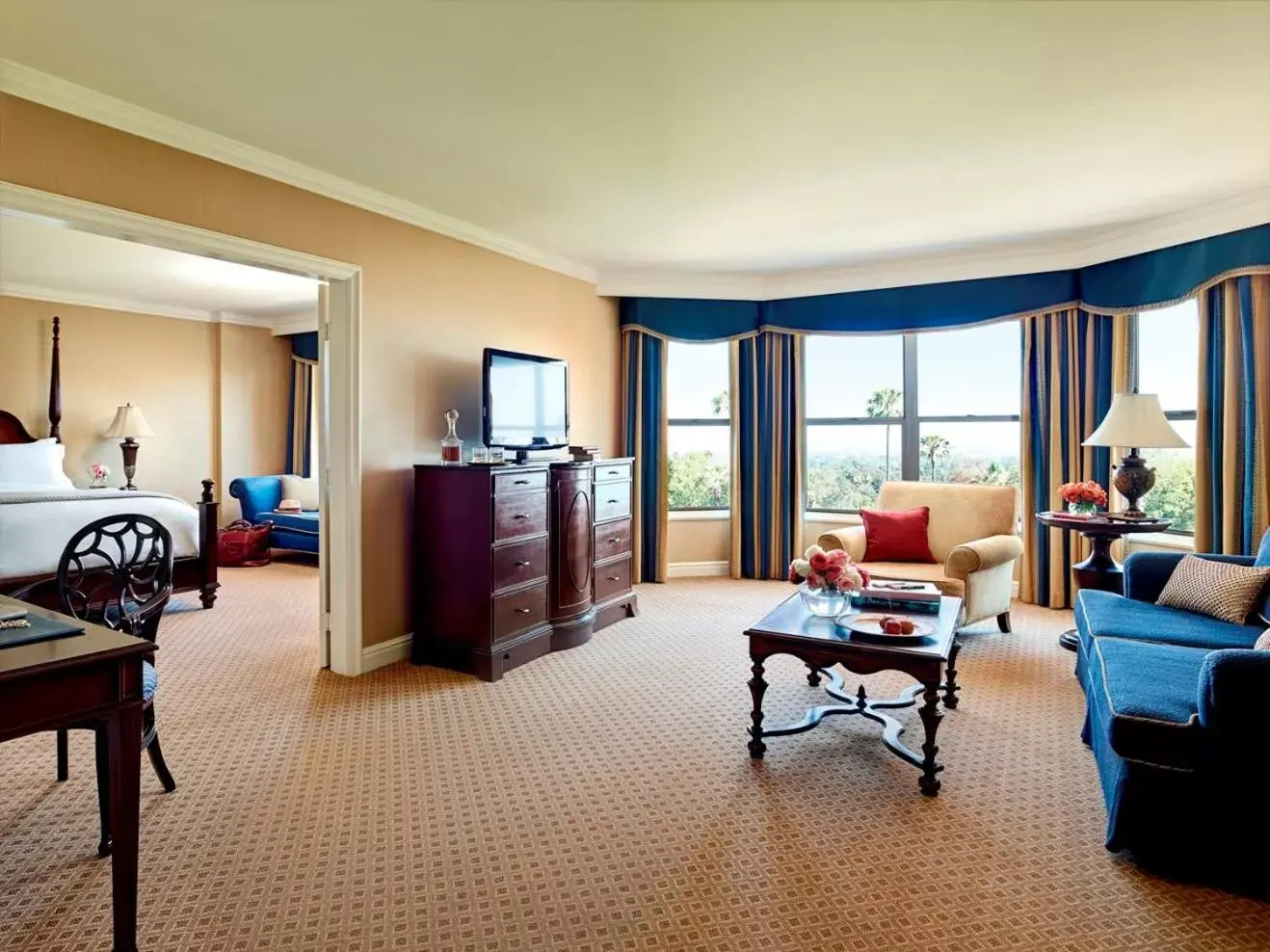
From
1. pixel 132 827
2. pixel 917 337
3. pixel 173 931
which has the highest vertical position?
pixel 917 337

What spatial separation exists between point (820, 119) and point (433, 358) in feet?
8.23

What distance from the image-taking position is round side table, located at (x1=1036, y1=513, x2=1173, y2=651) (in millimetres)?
4145

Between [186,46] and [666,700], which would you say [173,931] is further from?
[186,46]

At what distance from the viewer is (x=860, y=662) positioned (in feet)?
8.64

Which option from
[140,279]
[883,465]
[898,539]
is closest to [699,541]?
[883,465]

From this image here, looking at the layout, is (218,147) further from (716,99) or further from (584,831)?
(584,831)

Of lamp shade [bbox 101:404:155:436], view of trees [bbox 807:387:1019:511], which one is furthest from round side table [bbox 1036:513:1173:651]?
lamp shade [bbox 101:404:155:436]

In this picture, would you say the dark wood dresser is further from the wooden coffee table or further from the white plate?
the white plate

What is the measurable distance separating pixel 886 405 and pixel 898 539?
171 centimetres

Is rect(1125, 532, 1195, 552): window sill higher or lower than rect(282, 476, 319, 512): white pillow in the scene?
lower

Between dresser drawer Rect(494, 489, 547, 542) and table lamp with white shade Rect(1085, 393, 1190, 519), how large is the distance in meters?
3.30

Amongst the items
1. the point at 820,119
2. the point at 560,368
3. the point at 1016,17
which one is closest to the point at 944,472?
the point at 560,368

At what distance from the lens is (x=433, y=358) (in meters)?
4.33

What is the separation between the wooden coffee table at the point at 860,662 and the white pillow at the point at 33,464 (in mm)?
6118
